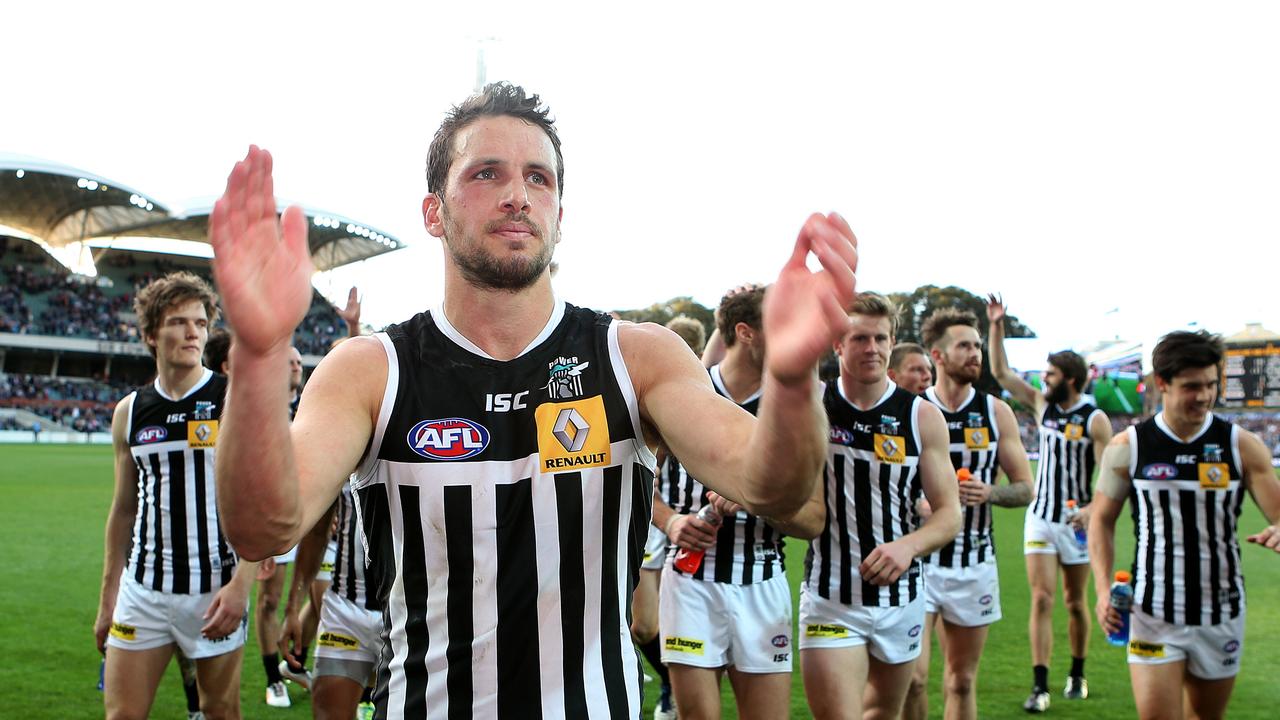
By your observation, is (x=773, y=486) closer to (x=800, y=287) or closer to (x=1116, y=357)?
(x=800, y=287)

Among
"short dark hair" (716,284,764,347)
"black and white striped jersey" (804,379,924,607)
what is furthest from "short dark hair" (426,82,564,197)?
"black and white striped jersey" (804,379,924,607)

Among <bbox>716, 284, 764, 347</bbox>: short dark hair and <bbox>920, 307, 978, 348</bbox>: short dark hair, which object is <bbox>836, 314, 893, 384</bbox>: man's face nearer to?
<bbox>716, 284, 764, 347</bbox>: short dark hair

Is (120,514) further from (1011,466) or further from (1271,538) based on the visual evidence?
(1271,538)

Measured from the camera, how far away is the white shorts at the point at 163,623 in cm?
533

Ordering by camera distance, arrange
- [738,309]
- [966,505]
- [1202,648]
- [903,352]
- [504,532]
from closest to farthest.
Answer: [504,532]
[1202,648]
[738,309]
[966,505]
[903,352]

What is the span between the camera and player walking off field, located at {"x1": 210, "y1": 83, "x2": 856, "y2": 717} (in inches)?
96.0

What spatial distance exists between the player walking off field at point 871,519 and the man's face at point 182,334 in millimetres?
3423

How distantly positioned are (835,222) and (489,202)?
96cm

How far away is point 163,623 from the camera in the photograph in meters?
5.40

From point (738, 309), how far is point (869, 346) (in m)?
0.79

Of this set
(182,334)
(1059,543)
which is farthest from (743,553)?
(1059,543)

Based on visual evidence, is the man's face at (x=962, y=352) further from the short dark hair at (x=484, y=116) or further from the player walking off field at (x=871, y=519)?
the short dark hair at (x=484, y=116)

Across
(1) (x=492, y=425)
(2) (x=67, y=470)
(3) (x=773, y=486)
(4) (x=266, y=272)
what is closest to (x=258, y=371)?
(4) (x=266, y=272)

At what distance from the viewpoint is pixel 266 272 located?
6.40 feet
